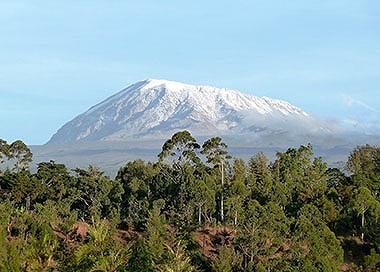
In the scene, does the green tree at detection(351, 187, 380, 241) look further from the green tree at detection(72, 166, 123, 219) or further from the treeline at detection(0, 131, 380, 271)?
the green tree at detection(72, 166, 123, 219)

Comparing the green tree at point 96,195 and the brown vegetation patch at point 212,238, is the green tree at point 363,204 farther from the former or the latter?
the green tree at point 96,195

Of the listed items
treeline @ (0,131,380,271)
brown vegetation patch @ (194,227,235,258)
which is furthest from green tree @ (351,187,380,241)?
brown vegetation patch @ (194,227,235,258)

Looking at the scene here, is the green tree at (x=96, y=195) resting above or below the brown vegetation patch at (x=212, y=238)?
above

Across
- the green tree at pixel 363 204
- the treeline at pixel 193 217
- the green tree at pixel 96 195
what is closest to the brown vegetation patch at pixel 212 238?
the treeline at pixel 193 217

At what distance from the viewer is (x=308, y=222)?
48.0 meters

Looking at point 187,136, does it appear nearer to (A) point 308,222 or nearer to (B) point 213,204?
(B) point 213,204

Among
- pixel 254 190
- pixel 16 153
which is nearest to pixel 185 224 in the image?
pixel 254 190

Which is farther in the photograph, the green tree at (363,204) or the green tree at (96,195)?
the green tree at (96,195)

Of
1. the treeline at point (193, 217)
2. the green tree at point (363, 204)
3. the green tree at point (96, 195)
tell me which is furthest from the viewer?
the green tree at point (96, 195)

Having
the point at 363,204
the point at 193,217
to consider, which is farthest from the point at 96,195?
the point at 363,204

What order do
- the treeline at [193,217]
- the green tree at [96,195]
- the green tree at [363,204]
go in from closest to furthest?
the treeline at [193,217] < the green tree at [363,204] < the green tree at [96,195]

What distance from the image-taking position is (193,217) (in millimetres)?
57156

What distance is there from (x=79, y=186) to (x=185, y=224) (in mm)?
17011

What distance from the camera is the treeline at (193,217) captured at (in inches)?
1544
